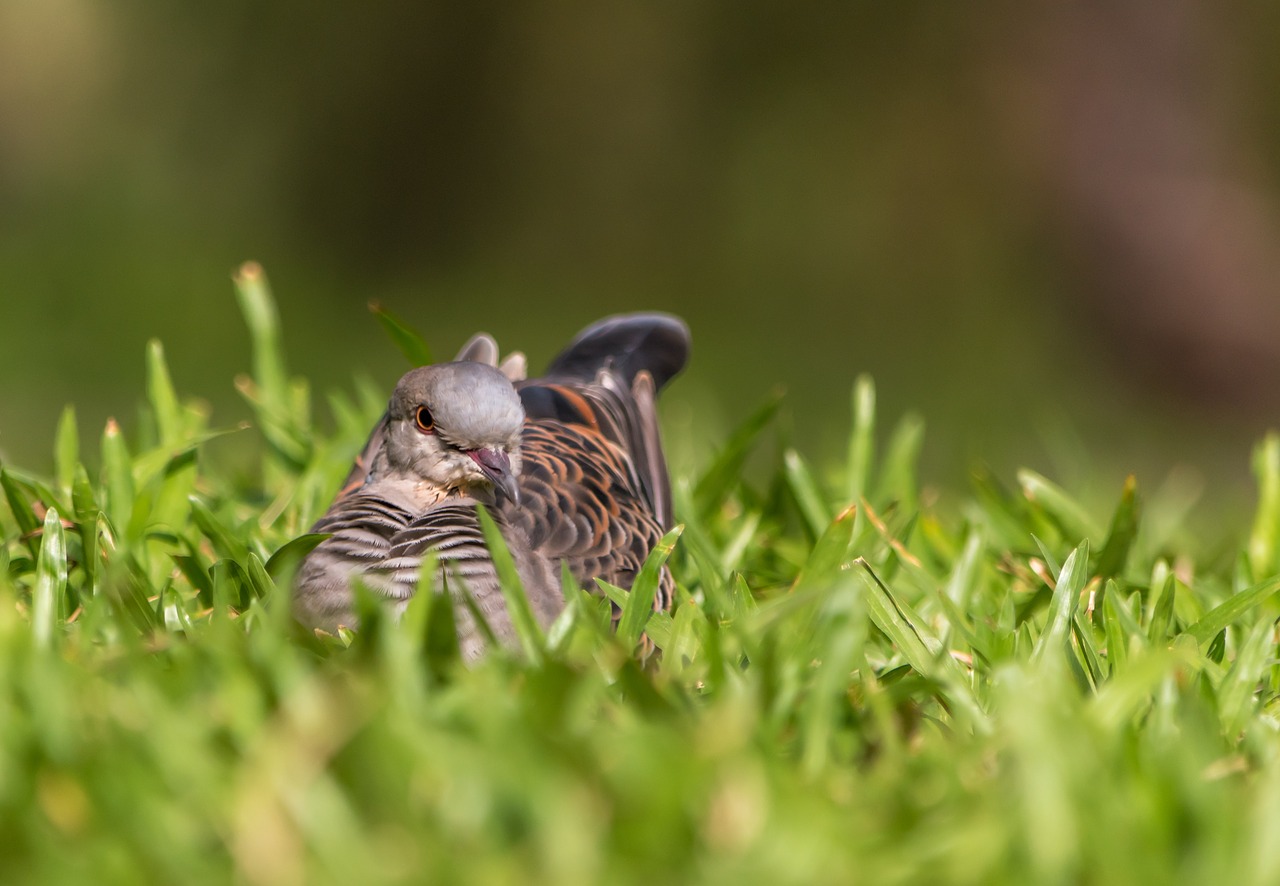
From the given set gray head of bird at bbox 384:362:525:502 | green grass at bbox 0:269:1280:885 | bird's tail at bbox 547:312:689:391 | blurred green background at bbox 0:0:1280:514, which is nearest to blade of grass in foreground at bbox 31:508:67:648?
green grass at bbox 0:269:1280:885

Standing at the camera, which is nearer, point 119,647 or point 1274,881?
point 1274,881

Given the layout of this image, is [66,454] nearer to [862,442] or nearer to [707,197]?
[862,442]

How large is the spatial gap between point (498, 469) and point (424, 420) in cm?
27

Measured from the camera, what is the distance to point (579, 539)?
3.20 m

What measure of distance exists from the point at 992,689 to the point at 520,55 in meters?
14.4

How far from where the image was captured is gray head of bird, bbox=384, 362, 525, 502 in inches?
123

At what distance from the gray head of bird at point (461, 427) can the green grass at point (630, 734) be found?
40 centimetres

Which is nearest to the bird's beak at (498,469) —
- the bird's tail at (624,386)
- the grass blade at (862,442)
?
the bird's tail at (624,386)

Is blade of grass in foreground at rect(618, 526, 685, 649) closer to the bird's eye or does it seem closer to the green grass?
the green grass

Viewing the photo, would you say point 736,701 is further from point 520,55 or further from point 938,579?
point 520,55

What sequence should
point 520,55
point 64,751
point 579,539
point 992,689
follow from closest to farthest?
point 64,751, point 992,689, point 579,539, point 520,55

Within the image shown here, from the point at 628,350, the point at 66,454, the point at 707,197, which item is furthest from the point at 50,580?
the point at 707,197

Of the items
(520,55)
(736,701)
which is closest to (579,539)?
(736,701)

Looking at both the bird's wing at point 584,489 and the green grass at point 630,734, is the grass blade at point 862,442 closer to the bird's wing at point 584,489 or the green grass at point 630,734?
the bird's wing at point 584,489
